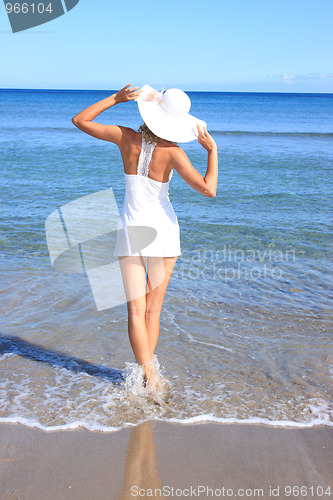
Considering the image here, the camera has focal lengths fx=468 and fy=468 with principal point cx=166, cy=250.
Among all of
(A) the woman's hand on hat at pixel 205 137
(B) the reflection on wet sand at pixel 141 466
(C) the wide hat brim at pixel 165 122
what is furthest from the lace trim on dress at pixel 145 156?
(B) the reflection on wet sand at pixel 141 466

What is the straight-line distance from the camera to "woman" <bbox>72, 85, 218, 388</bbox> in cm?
294

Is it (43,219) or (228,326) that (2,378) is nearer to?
(228,326)

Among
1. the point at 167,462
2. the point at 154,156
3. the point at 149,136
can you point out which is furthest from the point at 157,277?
the point at 167,462

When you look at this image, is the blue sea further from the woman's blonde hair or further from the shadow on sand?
the woman's blonde hair

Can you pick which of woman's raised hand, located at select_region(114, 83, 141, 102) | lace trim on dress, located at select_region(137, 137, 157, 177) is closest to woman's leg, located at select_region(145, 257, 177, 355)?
lace trim on dress, located at select_region(137, 137, 157, 177)

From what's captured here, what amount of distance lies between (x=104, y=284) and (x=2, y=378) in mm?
2093

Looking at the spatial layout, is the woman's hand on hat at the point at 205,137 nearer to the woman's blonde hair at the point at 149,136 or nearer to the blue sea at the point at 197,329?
the woman's blonde hair at the point at 149,136

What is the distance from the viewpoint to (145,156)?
3014 millimetres

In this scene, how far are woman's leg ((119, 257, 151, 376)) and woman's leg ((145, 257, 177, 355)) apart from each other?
0.23 feet

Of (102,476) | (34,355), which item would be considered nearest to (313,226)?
(34,355)

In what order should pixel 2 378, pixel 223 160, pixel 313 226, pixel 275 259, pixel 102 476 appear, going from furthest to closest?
pixel 223 160
pixel 313 226
pixel 275 259
pixel 2 378
pixel 102 476

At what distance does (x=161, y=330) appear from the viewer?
15.0 feet

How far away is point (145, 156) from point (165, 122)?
9.8 inches

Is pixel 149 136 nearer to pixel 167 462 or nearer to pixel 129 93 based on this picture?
pixel 129 93
